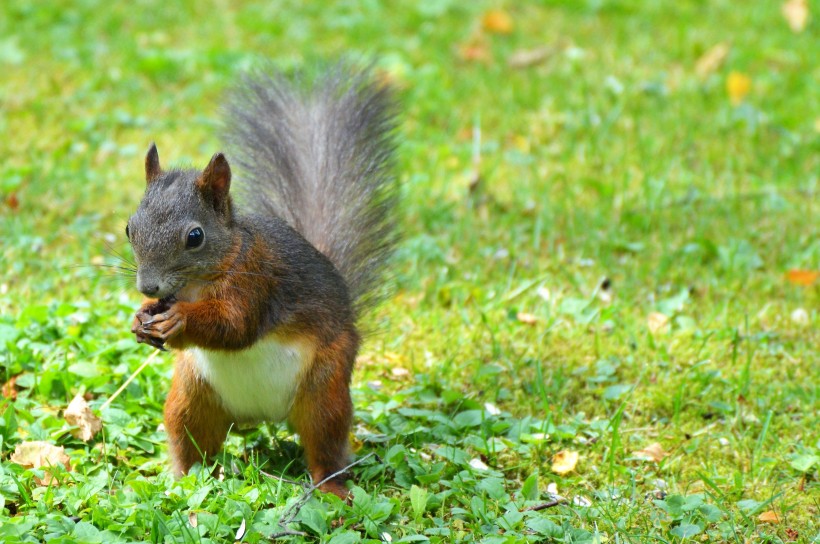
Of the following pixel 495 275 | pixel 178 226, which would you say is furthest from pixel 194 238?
pixel 495 275

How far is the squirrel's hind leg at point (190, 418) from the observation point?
2.37 metres

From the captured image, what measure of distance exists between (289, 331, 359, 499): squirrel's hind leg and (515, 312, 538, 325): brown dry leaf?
1.00m

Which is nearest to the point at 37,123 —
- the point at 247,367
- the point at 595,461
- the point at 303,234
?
the point at 303,234

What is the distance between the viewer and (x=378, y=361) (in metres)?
3.06

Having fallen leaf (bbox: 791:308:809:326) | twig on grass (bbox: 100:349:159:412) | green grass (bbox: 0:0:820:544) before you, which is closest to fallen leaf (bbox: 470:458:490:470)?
green grass (bbox: 0:0:820:544)

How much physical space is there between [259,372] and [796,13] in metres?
4.52

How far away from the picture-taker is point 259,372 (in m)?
2.32

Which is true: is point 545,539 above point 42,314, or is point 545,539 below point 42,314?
below

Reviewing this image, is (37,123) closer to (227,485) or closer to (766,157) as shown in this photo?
(227,485)

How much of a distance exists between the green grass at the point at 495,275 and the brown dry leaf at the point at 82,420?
0.03 metres

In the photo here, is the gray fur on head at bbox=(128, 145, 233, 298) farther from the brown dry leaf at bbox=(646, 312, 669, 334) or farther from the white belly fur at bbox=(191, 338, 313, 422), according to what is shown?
the brown dry leaf at bbox=(646, 312, 669, 334)

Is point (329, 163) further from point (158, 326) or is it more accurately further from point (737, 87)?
point (737, 87)

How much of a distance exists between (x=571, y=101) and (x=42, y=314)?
9.11 ft

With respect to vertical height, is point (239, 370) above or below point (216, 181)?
below
